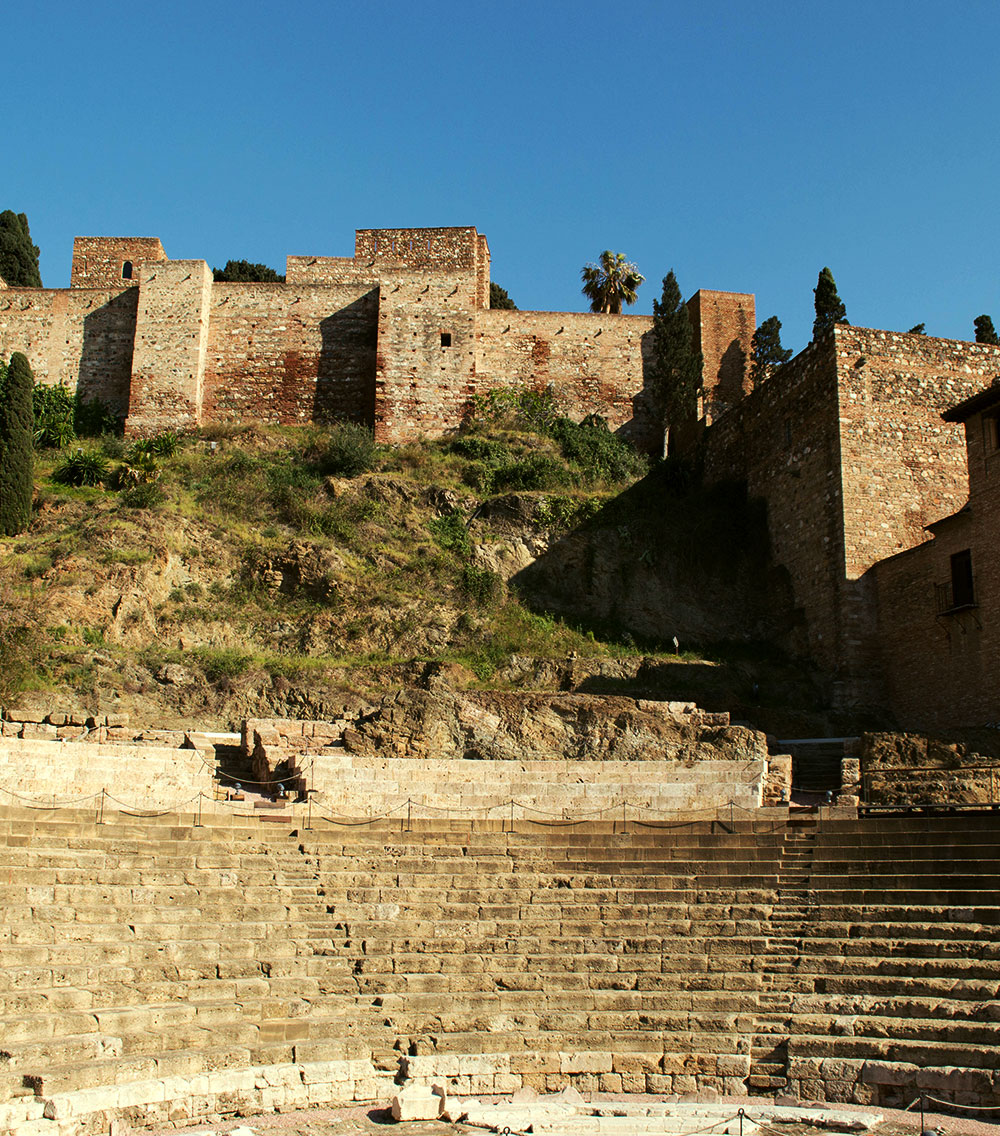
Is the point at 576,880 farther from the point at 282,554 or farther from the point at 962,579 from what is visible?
the point at 282,554

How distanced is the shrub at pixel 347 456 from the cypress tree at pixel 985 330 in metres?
16.9

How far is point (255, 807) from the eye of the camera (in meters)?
14.8

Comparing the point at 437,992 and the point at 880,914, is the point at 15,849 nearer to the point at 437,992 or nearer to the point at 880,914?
the point at 437,992

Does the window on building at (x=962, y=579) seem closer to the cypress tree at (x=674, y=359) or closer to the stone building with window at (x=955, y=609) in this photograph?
the stone building with window at (x=955, y=609)

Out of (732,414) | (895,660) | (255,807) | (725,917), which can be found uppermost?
(732,414)

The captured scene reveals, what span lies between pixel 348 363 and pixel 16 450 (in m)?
9.51

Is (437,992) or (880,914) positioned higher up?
(880,914)

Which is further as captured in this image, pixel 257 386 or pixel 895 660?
pixel 257 386

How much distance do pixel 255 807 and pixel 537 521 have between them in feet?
38.0

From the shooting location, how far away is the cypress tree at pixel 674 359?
97.1ft

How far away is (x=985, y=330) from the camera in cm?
3078

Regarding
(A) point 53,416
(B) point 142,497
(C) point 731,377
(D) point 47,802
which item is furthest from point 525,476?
(D) point 47,802

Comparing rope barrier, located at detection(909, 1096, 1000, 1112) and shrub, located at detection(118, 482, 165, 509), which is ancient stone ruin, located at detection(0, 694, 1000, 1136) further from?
shrub, located at detection(118, 482, 165, 509)

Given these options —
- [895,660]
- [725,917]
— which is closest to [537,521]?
[895,660]
